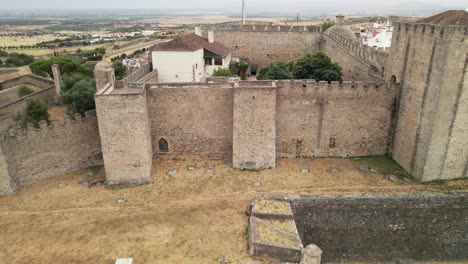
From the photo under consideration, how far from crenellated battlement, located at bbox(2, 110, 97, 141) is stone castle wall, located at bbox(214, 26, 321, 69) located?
1793 cm

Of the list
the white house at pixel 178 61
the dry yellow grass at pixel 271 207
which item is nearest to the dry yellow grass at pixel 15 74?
the white house at pixel 178 61

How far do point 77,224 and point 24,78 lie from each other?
29177 mm

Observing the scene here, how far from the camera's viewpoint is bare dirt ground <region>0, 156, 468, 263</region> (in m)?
13.4

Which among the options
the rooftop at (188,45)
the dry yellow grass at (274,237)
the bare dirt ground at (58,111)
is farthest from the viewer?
the bare dirt ground at (58,111)

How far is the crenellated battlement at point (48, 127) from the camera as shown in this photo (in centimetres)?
1709

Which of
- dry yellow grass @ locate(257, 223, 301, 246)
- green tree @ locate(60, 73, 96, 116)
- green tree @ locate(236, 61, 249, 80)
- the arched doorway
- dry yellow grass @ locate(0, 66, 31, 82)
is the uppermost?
green tree @ locate(236, 61, 249, 80)

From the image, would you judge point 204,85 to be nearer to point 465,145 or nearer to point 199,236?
point 199,236

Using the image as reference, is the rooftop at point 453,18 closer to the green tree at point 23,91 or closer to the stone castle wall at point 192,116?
the stone castle wall at point 192,116

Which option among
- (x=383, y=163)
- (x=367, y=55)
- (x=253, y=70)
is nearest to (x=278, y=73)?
(x=367, y=55)

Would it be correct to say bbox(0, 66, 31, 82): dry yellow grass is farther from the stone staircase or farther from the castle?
the stone staircase

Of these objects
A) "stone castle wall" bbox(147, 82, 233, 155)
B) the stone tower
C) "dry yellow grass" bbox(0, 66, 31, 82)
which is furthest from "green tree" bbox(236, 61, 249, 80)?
"dry yellow grass" bbox(0, 66, 31, 82)

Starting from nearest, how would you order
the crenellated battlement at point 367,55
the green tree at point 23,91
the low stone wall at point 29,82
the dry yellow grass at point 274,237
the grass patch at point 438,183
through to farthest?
the dry yellow grass at point 274,237 → the grass patch at point 438,183 → the crenellated battlement at point 367,55 → the green tree at point 23,91 → the low stone wall at point 29,82

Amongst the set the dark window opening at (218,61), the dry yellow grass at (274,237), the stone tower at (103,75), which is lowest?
the dry yellow grass at (274,237)

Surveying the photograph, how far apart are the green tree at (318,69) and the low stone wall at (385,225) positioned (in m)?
10.3
